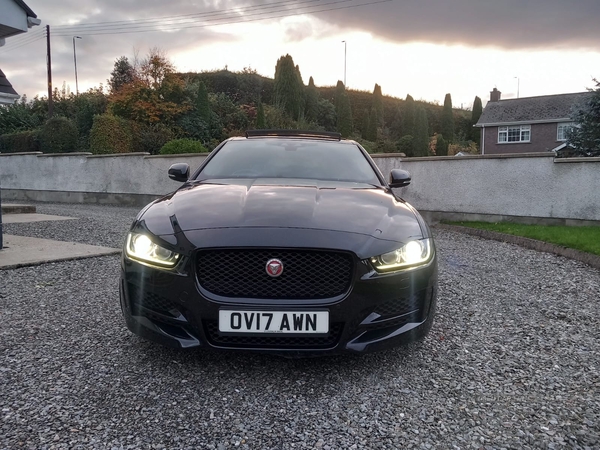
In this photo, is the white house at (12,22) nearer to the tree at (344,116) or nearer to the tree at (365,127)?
the tree at (344,116)

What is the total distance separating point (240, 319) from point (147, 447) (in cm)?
73

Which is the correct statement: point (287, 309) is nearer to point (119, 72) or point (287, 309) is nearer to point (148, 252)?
point (148, 252)

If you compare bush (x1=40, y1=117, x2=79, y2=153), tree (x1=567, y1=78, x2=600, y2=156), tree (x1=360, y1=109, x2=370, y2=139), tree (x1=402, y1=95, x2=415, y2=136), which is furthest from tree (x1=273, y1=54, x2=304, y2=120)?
tree (x1=567, y1=78, x2=600, y2=156)

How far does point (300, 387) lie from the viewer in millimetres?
2697

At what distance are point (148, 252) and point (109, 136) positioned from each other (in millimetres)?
15568

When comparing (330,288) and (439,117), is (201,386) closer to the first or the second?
(330,288)

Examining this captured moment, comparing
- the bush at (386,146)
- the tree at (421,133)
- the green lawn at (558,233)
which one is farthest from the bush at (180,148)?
the tree at (421,133)

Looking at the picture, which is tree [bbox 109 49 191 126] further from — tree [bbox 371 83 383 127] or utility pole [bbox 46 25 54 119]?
tree [bbox 371 83 383 127]

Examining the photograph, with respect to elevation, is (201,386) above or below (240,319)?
below

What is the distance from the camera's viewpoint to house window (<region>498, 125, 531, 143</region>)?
120ft

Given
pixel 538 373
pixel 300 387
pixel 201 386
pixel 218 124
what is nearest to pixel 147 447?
pixel 201 386

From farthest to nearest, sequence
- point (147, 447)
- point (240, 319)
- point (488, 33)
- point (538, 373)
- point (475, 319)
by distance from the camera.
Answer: point (488, 33), point (475, 319), point (538, 373), point (240, 319), point (147, 447)

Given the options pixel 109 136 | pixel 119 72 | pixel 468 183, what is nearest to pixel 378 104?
pixel 119 72

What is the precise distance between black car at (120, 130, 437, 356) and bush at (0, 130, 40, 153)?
64.3 ft
